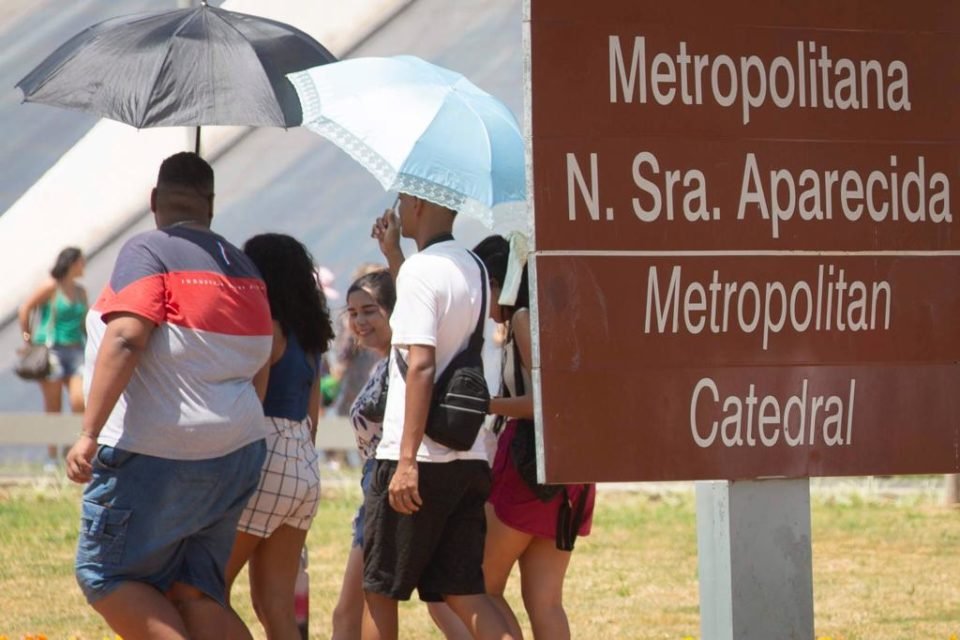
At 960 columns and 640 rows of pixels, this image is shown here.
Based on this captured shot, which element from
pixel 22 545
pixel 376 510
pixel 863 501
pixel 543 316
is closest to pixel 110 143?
pixel 22 545

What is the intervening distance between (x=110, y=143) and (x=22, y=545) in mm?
2971

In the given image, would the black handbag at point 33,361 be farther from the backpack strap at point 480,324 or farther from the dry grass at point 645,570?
the backpack strap at point 480,324

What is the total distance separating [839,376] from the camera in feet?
15.3

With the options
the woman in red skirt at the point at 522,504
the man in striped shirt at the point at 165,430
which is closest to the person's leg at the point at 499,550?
the woman in red skirt at the point at 522,504

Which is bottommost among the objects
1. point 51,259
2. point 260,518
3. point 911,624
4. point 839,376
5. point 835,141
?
point 911,624

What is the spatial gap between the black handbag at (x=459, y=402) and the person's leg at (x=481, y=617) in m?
0.50

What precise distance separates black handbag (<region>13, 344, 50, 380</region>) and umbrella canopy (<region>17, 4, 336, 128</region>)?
6376mm

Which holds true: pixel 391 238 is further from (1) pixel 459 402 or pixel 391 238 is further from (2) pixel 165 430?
(2) pixel 165 430

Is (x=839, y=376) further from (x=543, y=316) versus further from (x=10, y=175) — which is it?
(x=10, y=175)

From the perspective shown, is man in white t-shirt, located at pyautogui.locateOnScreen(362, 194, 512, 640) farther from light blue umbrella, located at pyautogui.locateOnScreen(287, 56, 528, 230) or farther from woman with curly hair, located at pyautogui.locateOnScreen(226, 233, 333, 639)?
woman with curly hair, located at pyautogui.locateOnScreen(226, 233, 333, 639)

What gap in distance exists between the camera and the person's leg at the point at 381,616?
213 inches

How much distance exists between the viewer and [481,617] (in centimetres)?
536

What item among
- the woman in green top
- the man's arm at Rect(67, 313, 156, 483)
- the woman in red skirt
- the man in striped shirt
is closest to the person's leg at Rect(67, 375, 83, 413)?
the woman in green top

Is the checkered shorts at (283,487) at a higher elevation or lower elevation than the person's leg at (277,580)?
higher
